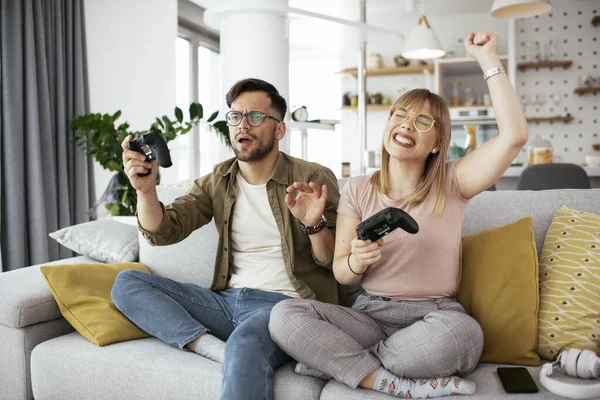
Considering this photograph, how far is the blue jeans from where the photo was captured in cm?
144

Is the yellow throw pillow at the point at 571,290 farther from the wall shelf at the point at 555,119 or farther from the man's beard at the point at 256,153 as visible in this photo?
the wall shelf at the point at 555,119

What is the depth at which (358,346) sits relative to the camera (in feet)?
4.84

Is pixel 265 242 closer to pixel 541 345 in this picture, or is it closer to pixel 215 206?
pixel 215 206

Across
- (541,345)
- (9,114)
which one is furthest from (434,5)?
(541,345)

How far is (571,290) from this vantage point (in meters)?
1.60

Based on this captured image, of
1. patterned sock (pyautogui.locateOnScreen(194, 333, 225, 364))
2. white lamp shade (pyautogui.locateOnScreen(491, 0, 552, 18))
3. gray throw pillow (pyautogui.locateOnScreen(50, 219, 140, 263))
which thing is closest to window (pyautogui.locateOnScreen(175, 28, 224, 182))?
white lamp shade (pyautogui.locateOnScreen(491, 0, 552, 18))

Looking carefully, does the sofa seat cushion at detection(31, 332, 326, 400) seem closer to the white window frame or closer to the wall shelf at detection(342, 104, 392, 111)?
the white window frame

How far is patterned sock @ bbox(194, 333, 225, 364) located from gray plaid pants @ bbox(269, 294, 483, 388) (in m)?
0.18

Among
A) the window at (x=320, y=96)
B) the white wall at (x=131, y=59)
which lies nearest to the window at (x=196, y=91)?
the white wall at (x=131, y=59)

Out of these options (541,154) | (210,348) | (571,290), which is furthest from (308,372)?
(541,154)

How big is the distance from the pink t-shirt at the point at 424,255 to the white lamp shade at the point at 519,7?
91.0 inches

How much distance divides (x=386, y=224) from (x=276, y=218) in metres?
0.58

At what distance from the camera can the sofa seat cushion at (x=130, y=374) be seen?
1.54 m

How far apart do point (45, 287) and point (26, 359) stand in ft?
0.72
